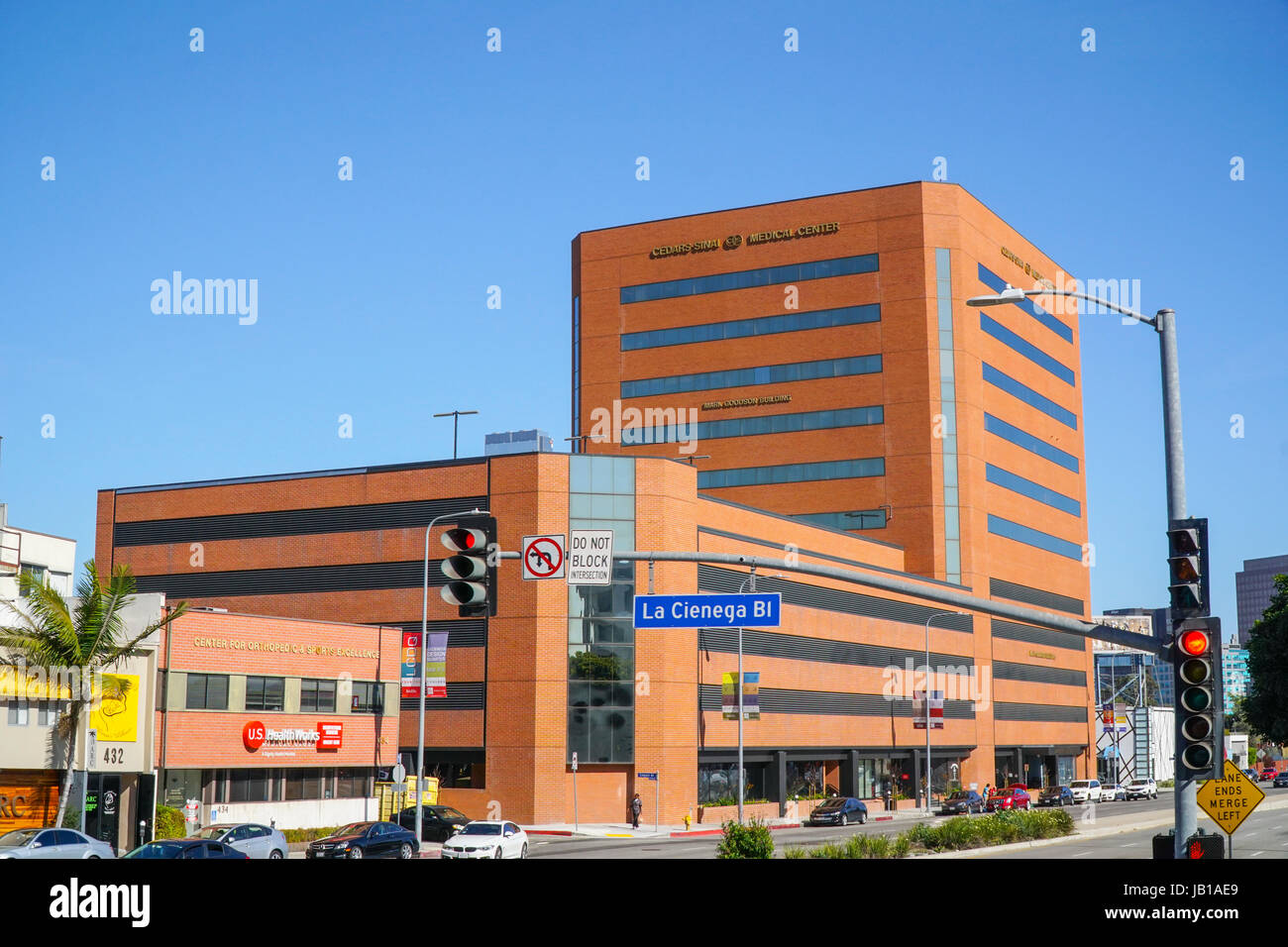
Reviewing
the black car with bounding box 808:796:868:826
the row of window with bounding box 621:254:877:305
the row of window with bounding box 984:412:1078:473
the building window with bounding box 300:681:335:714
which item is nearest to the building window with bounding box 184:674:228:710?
the building window with bounding box 300:681:335:714

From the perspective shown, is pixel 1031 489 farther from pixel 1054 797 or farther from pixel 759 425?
pixel 1054 797

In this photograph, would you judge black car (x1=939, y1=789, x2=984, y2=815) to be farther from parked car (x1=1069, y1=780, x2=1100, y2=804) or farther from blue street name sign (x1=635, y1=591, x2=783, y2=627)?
blue street name sign (x1=635, y1=591, x2=783, y2=627)

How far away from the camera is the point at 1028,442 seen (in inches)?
4060

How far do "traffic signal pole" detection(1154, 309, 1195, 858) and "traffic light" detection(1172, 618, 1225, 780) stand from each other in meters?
0.30

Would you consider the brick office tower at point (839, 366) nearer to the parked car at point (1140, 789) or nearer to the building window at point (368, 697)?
the parked car at point (1140, 789)

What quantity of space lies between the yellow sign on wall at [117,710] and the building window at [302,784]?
9.20 m

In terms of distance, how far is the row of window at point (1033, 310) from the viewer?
96894 mm

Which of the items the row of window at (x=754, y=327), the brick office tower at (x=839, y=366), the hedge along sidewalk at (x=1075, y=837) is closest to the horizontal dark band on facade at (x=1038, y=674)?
the brick office tower at (x=839, y=366)

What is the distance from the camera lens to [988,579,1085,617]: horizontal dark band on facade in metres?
94.9

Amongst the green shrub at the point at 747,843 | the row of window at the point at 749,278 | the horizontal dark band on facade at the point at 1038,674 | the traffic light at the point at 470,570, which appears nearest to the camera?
the traffic light at the point at 470,570
